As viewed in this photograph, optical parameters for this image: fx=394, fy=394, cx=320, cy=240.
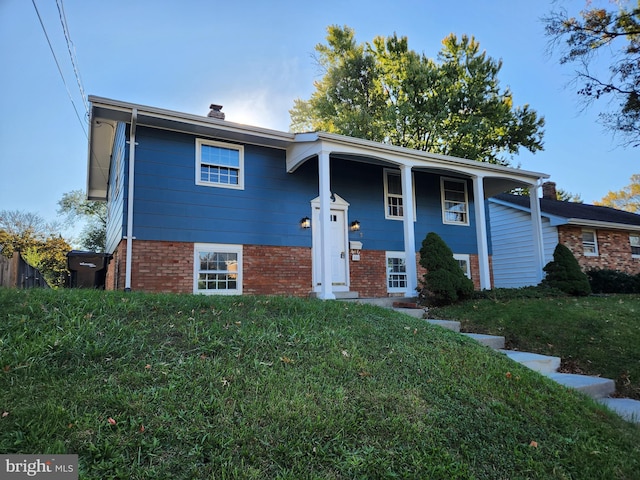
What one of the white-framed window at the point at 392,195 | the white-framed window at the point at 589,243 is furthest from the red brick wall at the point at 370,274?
the white-framed window at the point at 589,243

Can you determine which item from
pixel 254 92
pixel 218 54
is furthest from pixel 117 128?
pixel 254 92

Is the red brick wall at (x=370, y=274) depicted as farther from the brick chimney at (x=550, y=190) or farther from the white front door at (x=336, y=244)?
the brick chimney at (x=550, y=190)

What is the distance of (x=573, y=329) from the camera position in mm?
6246

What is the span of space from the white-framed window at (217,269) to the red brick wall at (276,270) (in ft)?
0.59

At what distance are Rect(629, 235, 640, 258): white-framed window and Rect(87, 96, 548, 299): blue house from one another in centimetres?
823

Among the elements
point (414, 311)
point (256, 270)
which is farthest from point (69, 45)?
point (414, 311)

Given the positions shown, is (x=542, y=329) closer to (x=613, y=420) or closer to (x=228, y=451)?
(x=613, y=420)

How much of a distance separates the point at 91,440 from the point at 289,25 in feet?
34.5

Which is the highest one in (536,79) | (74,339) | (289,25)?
(289,25)

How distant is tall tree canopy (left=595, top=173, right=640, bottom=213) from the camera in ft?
118

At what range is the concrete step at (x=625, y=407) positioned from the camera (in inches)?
148

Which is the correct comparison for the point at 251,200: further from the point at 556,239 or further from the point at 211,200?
the point at 556,239

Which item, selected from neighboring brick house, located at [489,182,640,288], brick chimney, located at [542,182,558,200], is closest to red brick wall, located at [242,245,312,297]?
neighboring brick house, located at [489,182,640,288]

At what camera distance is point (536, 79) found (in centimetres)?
1133
